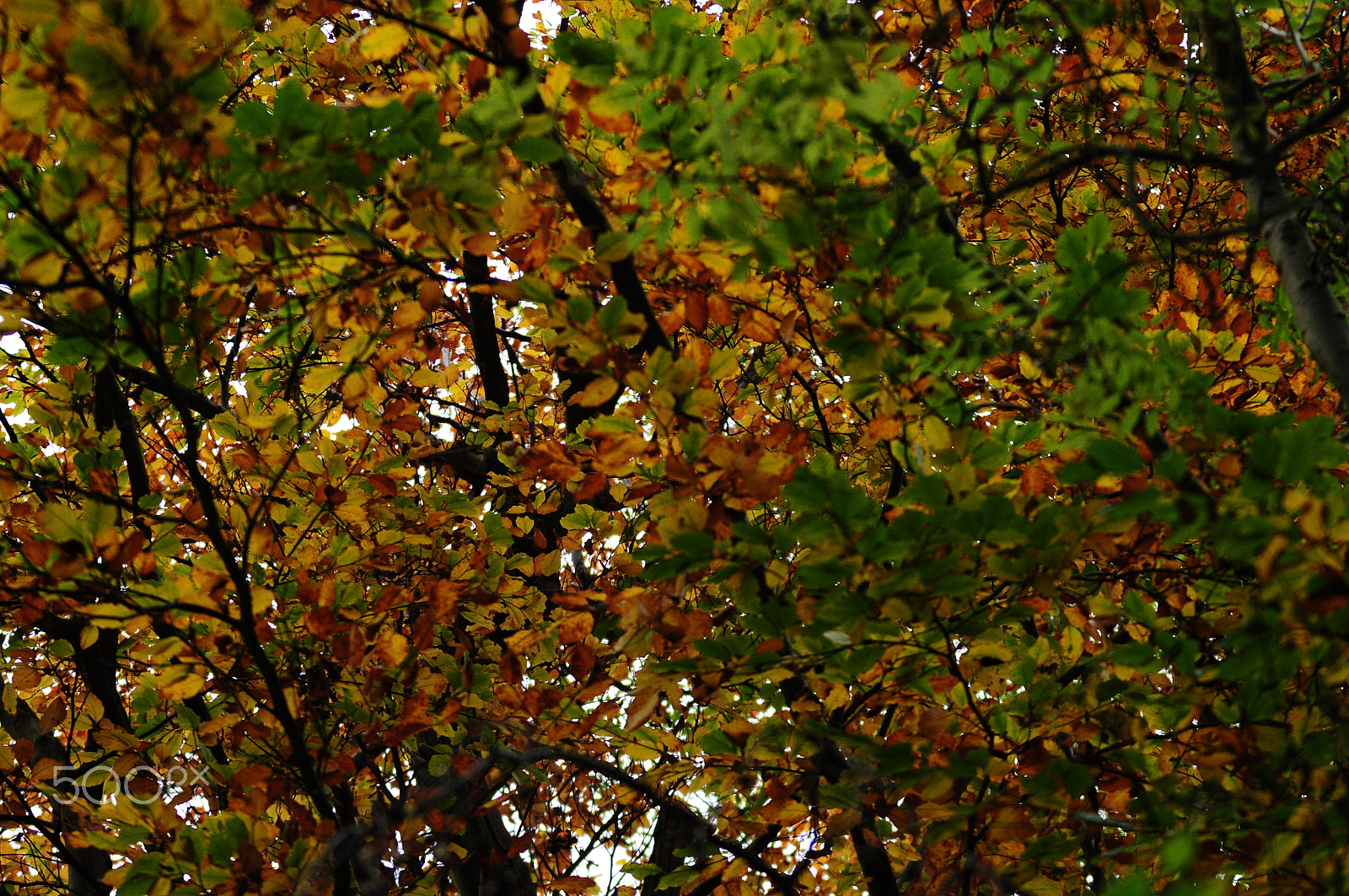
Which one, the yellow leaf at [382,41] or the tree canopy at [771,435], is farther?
the yellow leaf at [382,41]

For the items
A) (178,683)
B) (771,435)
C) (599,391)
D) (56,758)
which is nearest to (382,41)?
(599,391)

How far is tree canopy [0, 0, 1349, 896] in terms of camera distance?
1997mm

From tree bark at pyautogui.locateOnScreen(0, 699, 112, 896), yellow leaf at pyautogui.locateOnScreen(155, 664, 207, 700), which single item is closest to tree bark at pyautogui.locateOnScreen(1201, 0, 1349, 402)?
yellow leaf at pyautogui.locateOnScreen(155, 664, 207, 700)

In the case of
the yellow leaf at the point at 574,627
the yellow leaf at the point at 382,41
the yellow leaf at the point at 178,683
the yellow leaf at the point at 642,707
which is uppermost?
the yellow leaf at the point at 382,41

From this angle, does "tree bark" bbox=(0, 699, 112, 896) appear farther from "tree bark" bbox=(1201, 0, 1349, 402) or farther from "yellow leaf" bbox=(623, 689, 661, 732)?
"tree bark" bbox=(1201, 0, 1349, 402)

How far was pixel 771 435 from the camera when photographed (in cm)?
331

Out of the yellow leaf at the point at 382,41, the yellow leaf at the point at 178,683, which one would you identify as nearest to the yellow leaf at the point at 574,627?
the yellow leaf at the point at 178,683

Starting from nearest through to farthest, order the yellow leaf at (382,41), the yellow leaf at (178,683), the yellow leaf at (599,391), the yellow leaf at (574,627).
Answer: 1. the yellow leaf at (382,41)
2. the yellow leaf at (599,391)
3. the yellow leaf at (178,683)
4. the yellow leaf at (574,627)

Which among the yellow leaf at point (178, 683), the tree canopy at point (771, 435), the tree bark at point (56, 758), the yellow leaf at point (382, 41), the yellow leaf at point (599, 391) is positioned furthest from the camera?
the tree bark at point (56, 758)

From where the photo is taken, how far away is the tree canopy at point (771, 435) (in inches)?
78.6

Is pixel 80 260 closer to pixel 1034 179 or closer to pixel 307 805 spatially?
pixel 1034 179

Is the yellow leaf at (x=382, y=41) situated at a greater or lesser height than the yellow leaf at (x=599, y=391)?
greater

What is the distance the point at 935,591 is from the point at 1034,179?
0.95 m

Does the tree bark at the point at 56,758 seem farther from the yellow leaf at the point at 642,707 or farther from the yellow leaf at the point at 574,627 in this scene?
the yellow leaf at the point at 642,707
